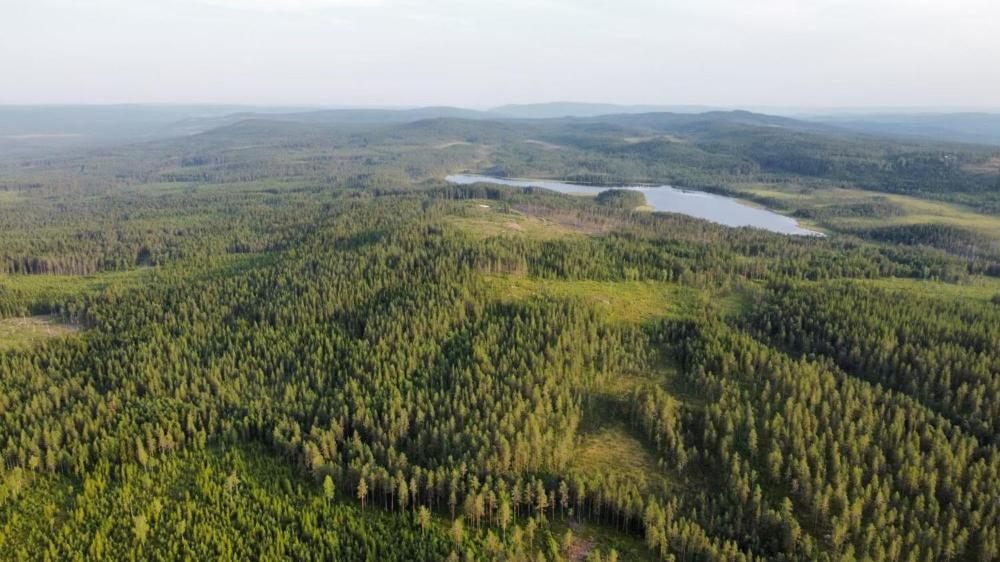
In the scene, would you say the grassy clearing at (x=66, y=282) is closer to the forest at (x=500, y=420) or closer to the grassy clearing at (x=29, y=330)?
the forest at (x=500, y=420)

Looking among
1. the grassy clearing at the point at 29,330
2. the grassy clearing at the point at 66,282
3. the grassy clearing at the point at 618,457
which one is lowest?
the grassy clearing at the point at 618,457

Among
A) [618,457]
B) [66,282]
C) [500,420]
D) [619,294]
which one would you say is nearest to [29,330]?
[66,282]

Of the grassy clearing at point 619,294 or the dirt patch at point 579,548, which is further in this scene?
the grassy clearing at point 619,294

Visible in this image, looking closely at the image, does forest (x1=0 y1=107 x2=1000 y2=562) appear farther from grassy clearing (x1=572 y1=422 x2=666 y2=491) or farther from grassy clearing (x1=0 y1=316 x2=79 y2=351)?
grassy clearing (x1=0 y1=316 x2=79 y2=351)

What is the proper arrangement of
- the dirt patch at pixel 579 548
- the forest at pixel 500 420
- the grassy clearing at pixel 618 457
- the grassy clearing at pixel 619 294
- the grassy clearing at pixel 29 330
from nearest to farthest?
the dirt patch at pixel 579 548, the forest at pixel 500 420, the grassy clearing at pixel 618 457, the grassy clearing at pixel 29 330, the grassy clearing at pixel 619 294

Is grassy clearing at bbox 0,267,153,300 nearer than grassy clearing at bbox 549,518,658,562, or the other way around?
grassy clearing at bbox 549,518,658,562

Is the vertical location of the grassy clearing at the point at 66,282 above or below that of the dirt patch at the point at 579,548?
above

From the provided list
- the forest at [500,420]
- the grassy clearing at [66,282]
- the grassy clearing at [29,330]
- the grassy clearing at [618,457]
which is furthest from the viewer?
the grassy clearing at [66,282]

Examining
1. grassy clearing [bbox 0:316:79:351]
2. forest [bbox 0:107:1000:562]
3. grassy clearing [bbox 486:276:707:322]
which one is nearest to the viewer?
forest [bbox 0:107:1000:562]

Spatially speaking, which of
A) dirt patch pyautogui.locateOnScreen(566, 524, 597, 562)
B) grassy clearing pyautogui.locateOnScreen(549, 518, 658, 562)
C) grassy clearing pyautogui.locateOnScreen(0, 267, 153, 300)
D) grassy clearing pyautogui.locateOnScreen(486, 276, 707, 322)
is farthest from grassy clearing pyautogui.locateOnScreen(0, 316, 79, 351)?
dirt patch pyautogui.locateOnScreen(566, 524, 597, 562)

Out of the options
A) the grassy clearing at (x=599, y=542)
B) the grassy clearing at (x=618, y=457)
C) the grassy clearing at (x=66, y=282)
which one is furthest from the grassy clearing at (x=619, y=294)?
the grassy clearing at (x=66, y=282)
